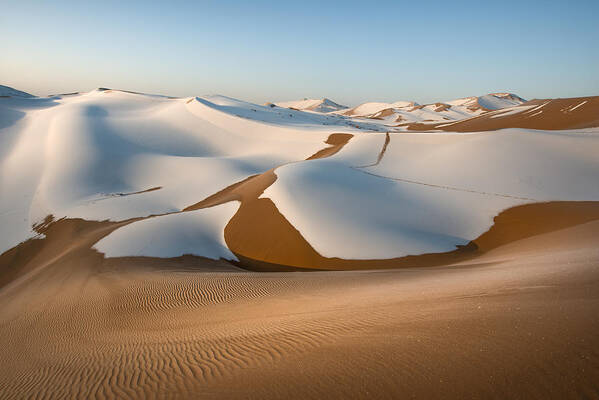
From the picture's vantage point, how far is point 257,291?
8500 millimetres

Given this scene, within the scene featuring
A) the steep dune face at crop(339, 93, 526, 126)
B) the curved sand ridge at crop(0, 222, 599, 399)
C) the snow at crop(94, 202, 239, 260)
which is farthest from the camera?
the steep dune face at crop(339, 93, 526, 126)

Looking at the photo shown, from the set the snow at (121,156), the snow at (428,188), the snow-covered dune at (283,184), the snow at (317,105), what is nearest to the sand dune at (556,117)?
the snow-covered dune at (283,184)

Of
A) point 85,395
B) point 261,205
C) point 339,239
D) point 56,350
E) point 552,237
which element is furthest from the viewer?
point 261,205

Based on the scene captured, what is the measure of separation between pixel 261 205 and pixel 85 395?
1387 cm

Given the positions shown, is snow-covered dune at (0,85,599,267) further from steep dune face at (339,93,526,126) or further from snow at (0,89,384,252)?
steep dune face at (339,93,526,126)

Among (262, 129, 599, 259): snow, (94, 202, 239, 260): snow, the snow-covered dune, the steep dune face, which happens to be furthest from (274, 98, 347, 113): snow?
(94, 202, 239, 260): snow

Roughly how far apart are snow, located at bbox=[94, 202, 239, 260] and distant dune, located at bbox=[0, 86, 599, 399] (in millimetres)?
108

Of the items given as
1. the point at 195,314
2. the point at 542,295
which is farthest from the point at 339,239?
the point at 542,295

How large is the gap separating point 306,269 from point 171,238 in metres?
6.51

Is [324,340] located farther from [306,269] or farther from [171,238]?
[171,238]

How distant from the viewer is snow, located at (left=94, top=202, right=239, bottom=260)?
13.3 metres

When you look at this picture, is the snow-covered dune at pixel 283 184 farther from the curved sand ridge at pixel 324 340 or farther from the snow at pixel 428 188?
the curved sand ridge at pixel 324 340

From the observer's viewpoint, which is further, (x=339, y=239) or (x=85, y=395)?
(x=339, y=239)

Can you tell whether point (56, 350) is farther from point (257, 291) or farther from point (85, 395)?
point (257, 291)
